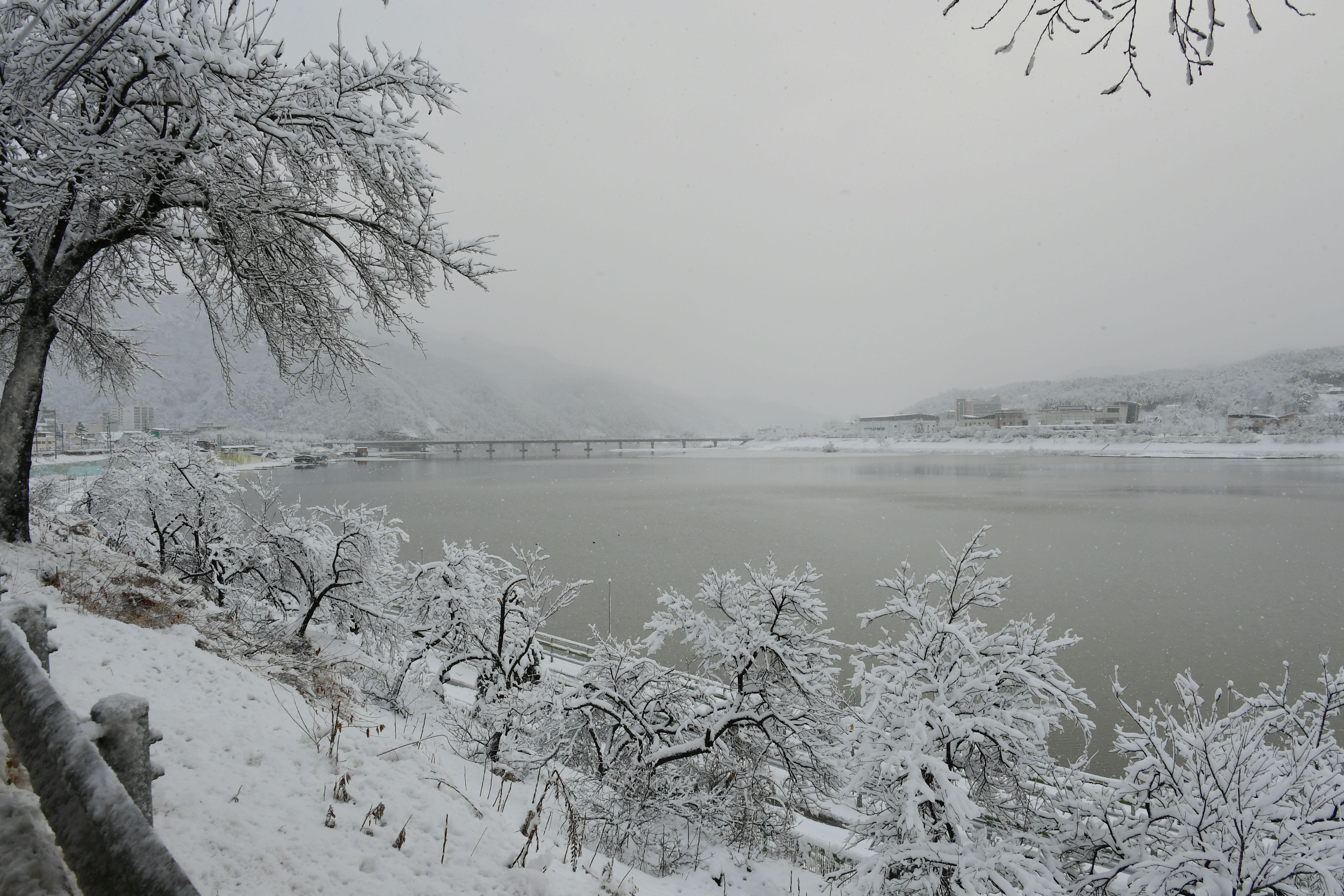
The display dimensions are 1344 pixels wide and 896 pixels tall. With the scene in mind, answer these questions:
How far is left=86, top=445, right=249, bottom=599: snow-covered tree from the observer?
576 inches

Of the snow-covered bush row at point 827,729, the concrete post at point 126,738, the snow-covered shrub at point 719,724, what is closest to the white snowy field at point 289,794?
the concrete post at point 126,738

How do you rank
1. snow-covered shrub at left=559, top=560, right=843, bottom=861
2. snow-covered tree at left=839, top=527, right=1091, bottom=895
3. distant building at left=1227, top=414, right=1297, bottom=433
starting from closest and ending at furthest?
snow-covered tree at left=839, top=527, right=1091, bottom=895, snow-covered shrub at left=559, top=560, right=843, bottom=861, distant building at left=1227, top=414, right=1297, bottom=433

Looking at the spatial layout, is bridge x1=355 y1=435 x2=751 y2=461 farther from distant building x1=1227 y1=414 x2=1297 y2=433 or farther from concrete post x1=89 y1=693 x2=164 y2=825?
concrete post x1=89 y1=693 x2=164 y2=825

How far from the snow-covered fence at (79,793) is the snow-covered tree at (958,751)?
5.39 metres

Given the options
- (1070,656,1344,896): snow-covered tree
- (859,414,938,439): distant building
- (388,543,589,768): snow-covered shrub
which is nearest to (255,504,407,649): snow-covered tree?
(388,543,589,768): snow-covered shrub

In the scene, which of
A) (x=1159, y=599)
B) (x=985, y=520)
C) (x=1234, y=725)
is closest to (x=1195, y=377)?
(x=985, y=520)

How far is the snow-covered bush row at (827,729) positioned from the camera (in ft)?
16.8

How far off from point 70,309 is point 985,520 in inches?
1658

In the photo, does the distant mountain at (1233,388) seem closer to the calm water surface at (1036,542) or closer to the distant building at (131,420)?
the calm water surface at (1036,542)

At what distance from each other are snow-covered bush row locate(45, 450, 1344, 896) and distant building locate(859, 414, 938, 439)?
162993 mm

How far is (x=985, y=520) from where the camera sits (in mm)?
37875

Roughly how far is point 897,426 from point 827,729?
612 feet

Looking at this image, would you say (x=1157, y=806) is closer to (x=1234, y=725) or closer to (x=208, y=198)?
(x=1234, y=725)

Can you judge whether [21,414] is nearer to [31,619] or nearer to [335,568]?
[335,568]
